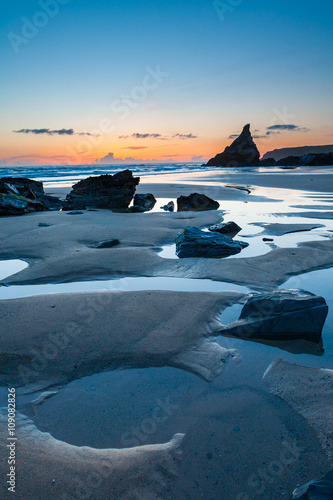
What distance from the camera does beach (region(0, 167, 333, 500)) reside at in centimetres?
164

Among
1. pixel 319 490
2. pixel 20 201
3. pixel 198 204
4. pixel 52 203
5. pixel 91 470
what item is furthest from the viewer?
pixel 52 203

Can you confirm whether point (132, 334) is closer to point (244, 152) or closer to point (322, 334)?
point (322, 334)

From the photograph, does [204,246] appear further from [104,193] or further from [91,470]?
[104,193]

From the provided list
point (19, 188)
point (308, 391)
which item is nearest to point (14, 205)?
point (19, 188)

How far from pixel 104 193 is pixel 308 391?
1185 cm

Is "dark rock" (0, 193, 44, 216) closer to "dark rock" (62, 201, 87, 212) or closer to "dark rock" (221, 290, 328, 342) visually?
"dark rock" (62, 201, 87, 212)

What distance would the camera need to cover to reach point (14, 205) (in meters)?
9.88

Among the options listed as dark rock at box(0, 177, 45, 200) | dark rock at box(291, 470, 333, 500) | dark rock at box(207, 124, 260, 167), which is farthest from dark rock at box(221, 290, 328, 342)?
dark rock at box(207, 124, 260, 167)

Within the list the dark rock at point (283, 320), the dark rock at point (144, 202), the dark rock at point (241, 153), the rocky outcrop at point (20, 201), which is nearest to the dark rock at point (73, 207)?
the rocky outcrop at point (20, 201)

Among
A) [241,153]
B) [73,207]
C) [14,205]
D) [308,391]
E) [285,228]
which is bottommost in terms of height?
[308,391]

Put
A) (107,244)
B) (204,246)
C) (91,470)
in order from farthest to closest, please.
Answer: (107,244), (204,246), (91,470)

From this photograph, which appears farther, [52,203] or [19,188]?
[52,203]

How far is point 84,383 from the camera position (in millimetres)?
2344

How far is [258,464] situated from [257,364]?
35.3 inches
